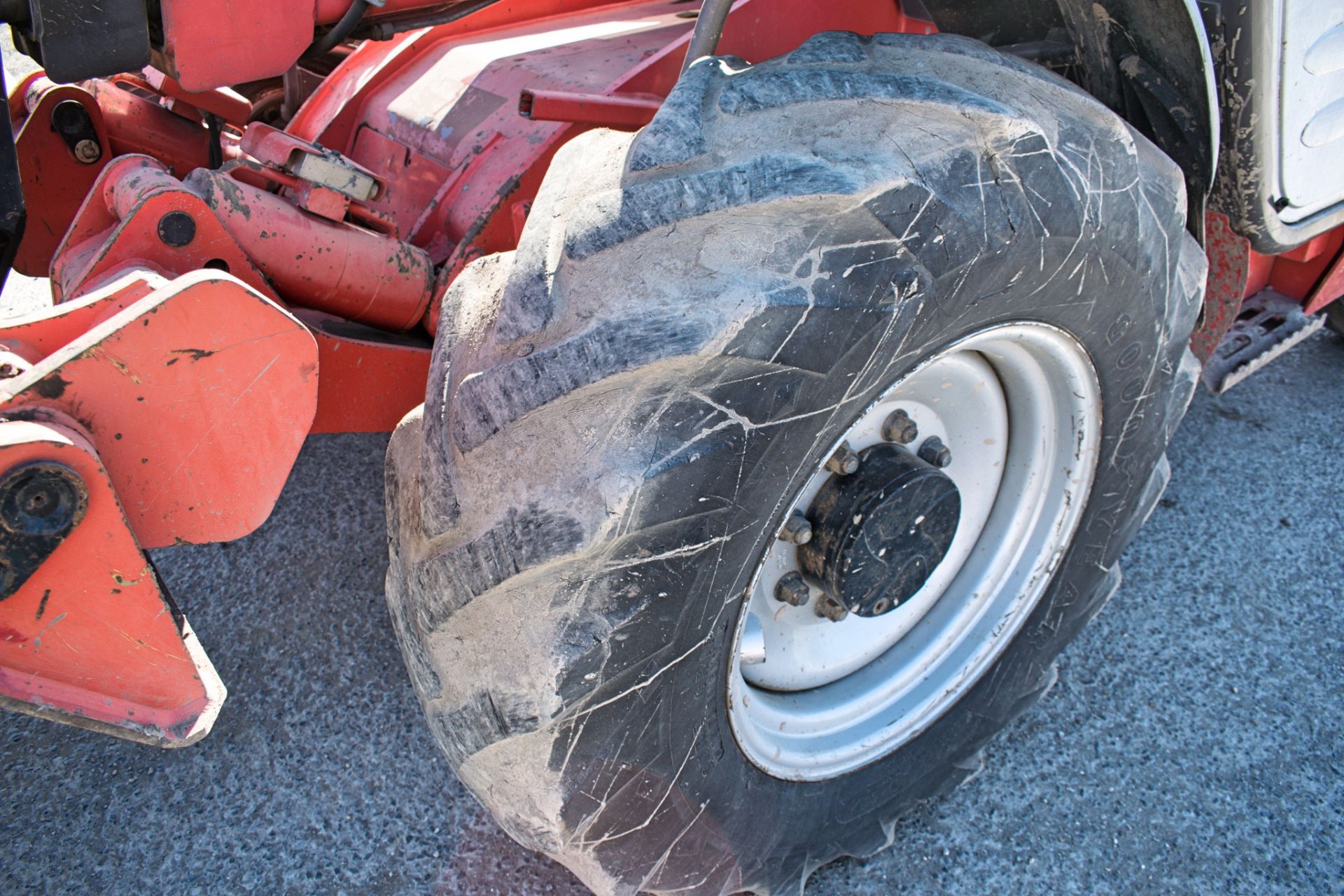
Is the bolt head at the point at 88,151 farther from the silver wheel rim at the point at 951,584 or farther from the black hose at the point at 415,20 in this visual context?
the silver wheel rim at the point at 951,584

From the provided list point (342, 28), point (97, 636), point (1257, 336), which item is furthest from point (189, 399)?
point (1257, 336)

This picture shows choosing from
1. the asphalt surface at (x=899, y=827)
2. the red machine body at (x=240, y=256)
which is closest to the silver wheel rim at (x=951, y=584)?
the asphalt surface at (x=899, y=827)

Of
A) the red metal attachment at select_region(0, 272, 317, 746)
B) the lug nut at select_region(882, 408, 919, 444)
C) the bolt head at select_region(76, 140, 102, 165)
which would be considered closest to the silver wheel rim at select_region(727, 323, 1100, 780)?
the lug nut at select_region(882, 408, 919, 444)

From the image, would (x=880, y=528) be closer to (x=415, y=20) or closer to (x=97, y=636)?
(x=97, y=636)

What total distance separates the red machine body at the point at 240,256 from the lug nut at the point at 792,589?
0.69 m

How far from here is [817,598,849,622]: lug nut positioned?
1584 mm

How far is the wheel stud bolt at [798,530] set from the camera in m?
1.48

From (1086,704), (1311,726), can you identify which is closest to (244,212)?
(1086,704)

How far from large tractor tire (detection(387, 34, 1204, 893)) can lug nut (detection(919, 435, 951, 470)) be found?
0.05 metres

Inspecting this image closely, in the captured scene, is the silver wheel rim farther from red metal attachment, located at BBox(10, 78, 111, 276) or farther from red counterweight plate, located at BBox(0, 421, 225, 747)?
red metal attachment, located at BBox(10, 78, 111, 276)

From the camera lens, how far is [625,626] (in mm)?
1127

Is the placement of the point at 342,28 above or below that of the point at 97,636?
above

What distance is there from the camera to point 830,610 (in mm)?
1589

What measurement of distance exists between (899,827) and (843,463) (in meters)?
0.74
